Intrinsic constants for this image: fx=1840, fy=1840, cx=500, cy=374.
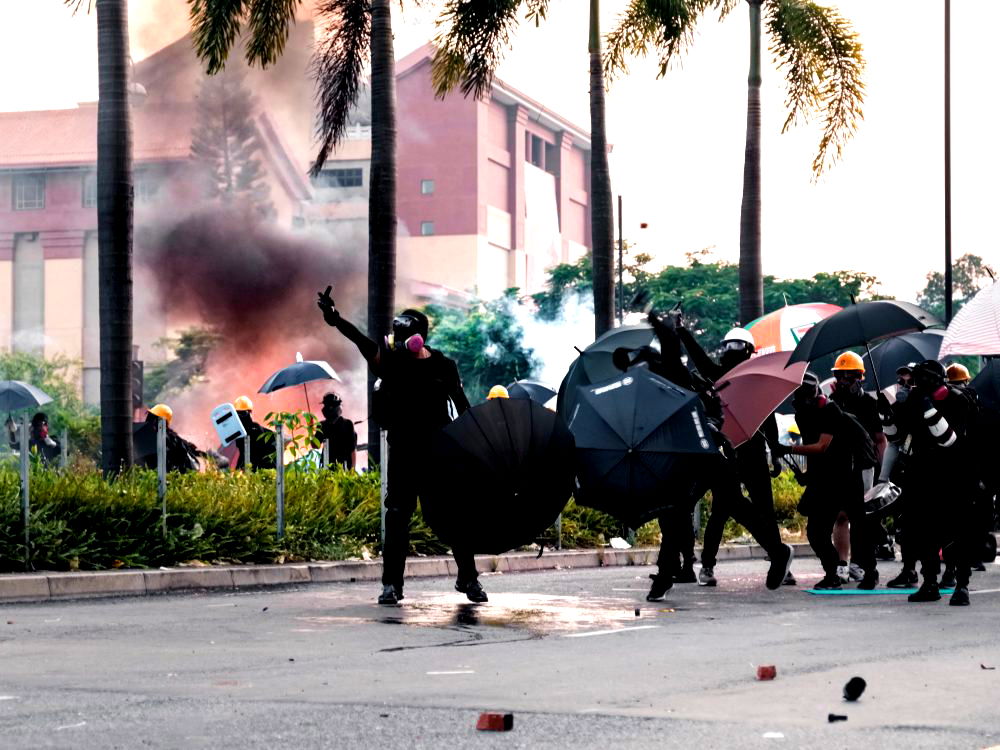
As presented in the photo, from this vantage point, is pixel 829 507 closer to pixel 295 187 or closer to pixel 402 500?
pixel 402 500

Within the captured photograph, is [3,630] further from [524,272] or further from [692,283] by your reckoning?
[524,272]

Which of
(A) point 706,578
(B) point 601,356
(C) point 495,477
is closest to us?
(C) point 495,477

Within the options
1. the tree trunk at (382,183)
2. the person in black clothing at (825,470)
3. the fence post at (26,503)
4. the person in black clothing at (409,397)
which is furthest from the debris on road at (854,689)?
the tree trunk at (382,183)

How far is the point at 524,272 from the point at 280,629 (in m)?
83.3

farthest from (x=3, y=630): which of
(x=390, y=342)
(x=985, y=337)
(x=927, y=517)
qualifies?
(x=985, y=337)

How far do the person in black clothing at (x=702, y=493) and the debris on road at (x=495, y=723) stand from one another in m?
5.95

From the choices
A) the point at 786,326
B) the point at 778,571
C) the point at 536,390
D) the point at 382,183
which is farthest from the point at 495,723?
the point at 536,390

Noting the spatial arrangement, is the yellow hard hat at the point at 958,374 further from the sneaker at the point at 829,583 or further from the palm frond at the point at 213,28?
the palm frond at the point at 213,28

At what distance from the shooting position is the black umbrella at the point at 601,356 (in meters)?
14.7

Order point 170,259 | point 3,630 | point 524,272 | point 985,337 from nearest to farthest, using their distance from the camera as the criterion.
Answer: point 3,630
point 985,337
point 170,259
point 524,272

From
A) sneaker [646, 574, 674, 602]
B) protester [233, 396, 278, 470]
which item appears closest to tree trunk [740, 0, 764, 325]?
protester [233, 396, 278, 470]

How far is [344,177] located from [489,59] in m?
55.9

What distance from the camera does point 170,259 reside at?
6506cm

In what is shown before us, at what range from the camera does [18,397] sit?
29094 mm
